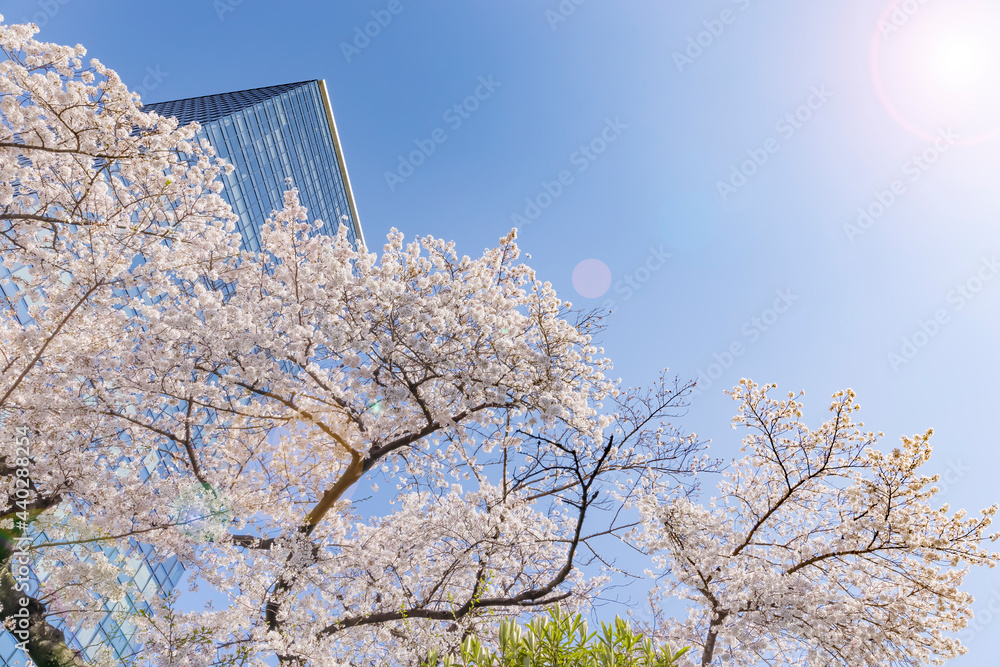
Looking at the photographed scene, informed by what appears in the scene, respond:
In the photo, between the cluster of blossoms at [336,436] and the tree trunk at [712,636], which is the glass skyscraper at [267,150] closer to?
the cluster of blossoms at [336,436]

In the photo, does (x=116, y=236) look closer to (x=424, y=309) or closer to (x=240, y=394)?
(x=240, y=394)

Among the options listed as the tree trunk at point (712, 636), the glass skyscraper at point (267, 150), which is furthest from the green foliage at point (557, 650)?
the glass skyscraper at point (267, 150)

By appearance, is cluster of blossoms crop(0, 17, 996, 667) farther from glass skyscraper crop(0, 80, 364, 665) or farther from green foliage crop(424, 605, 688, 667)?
glass skyscraper crop(0, 80, 364, 665)

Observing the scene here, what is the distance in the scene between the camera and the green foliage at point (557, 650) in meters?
4.29

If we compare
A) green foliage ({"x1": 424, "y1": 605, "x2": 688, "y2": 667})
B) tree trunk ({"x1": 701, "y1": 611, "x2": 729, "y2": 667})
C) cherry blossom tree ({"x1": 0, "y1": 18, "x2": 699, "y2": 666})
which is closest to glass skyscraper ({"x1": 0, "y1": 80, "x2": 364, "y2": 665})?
cherry blossom tree ({"x1": 0, "y1": 18, "x2": 699, "y2": 666})

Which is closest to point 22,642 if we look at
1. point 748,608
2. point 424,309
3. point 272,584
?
point 272,584

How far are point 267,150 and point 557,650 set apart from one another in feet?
221

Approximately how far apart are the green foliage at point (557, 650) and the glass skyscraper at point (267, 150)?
121 ft

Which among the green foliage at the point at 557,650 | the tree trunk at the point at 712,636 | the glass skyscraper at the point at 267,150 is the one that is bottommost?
the green foliage at the point at 557,650

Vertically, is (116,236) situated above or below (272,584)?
above

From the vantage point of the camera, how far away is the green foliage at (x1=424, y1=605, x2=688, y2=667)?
4.29 metres

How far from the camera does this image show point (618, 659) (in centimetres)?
437

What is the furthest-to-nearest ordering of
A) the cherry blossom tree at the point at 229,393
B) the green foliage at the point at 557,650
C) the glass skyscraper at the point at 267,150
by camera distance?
the glass skyscraper at the point at 267,150 < the cherry blossom tree at the point at 229,393 < the green foliage at the point at 557,650

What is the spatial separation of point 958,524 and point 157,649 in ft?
41.0
